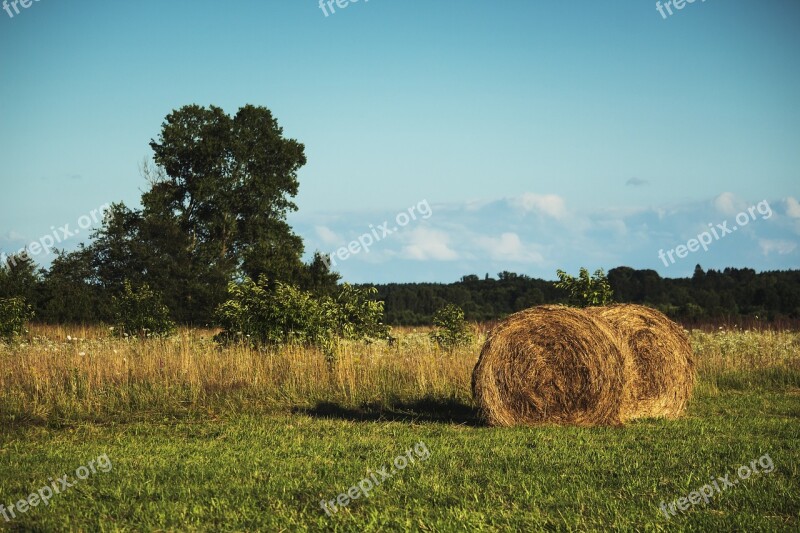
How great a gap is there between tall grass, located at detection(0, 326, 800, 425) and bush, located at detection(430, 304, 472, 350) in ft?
10.6

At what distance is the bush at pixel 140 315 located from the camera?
922 inches

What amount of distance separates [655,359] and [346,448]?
586cm

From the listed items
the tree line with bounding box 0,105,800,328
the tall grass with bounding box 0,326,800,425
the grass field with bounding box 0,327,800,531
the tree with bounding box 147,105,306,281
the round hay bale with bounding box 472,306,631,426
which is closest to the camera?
the grass field with bounding box 0,327,800,531

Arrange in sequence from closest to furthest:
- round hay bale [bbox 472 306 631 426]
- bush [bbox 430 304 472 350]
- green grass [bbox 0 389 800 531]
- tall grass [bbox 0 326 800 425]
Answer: green grass [bbox 0 389 800 531]
round hay bale [bbox 472 306 631 426]
tall grass [bbox 0 326 800 425]
bush [bbox 430 304 472 350]

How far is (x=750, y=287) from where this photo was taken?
45312 mm

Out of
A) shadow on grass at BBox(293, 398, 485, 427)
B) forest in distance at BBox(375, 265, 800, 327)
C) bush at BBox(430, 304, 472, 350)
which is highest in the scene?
forest in distance at BBox(375, 265, 800, 327)

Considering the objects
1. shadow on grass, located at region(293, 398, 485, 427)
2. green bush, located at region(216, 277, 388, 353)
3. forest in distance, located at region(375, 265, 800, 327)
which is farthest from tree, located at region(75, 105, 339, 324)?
shadow on grass, located at region(293, 398, 485, 427)

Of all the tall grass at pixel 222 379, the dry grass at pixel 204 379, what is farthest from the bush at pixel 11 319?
the dry grass at pixel 204 379

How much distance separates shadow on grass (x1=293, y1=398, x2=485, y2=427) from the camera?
39.5 ft

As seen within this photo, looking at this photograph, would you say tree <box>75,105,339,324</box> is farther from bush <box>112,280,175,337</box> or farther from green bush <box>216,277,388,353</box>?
green bush <box>216,277,388,353</box>

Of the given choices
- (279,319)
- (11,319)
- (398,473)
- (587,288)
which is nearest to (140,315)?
(11,319)

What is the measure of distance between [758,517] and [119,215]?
3771 cm

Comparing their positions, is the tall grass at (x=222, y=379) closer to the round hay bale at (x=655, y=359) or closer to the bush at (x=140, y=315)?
the round hay bale at (x=655, y=359)

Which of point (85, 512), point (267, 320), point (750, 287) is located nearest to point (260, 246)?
point (267, 320)
